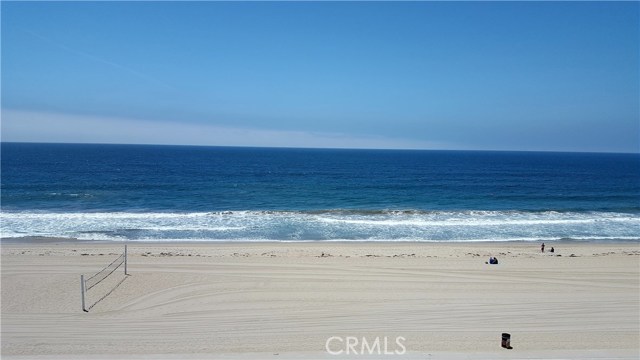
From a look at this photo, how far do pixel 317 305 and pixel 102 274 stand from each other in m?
9.38

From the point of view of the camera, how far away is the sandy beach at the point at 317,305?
10797 millimetres

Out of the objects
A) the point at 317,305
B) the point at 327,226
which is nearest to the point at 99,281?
the point at 317,305

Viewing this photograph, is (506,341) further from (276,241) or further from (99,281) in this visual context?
(276,241)

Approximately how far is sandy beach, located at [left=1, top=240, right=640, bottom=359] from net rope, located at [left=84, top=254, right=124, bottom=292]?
1.40 ft

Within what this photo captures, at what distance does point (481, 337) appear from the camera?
37.2 feet

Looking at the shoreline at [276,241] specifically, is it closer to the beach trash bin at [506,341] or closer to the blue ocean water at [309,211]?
the blue ocean water at [309,211]

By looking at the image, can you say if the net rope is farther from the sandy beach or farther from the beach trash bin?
the beach trash bin

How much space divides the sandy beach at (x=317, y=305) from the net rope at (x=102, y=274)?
16.8 inches

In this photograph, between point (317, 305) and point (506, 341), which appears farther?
point (317, 305)

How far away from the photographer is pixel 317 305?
13562 mm

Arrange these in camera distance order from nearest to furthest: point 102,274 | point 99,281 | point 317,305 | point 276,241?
1. point 317,305
2. point 99,281
3. point 102,274
4. point 276,241

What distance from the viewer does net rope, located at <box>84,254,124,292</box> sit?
15211 millimetres

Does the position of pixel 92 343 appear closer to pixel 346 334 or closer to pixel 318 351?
pixel 318 351

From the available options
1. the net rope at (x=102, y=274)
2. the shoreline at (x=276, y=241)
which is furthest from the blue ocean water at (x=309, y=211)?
the net rope at (x=102, y=274)
